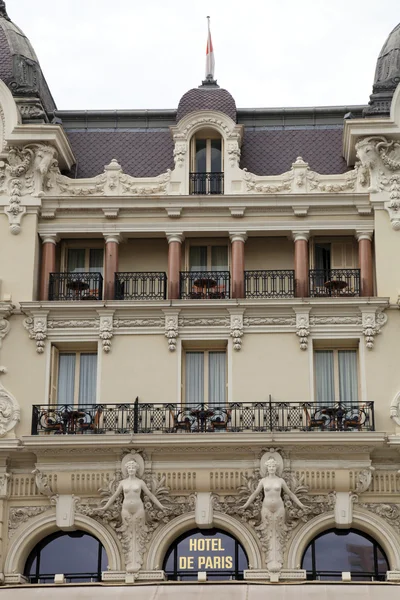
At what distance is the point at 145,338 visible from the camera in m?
36.3

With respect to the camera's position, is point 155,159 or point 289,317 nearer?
point 289,317

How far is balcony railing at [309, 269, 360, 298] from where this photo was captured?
3672 centimetres

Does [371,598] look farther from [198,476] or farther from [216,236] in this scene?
[216,236]

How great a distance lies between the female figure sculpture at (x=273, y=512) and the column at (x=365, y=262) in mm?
5458

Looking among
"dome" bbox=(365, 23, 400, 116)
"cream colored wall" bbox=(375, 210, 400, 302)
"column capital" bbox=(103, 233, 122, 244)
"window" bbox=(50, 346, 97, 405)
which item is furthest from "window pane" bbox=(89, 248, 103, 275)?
"dome" bbox=(365, 23, 400, 116)

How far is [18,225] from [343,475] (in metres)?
10.8

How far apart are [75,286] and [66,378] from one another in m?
2.43

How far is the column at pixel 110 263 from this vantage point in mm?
36781

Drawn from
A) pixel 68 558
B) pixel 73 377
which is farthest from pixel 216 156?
pixel 68 558

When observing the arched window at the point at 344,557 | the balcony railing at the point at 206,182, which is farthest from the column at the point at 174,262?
the arched window at the point at 344,557

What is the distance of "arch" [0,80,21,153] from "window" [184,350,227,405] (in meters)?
7.65

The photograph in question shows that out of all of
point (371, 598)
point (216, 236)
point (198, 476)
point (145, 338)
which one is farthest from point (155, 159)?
point (371, 598)

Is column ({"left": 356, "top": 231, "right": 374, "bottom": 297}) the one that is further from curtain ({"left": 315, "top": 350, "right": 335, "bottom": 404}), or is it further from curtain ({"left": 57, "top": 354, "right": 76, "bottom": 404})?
curtain ({"left": 57, "top": 354, "right": 76, "bottom": 404})

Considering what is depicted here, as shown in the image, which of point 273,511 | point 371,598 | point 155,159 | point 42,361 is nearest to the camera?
point 371,598
